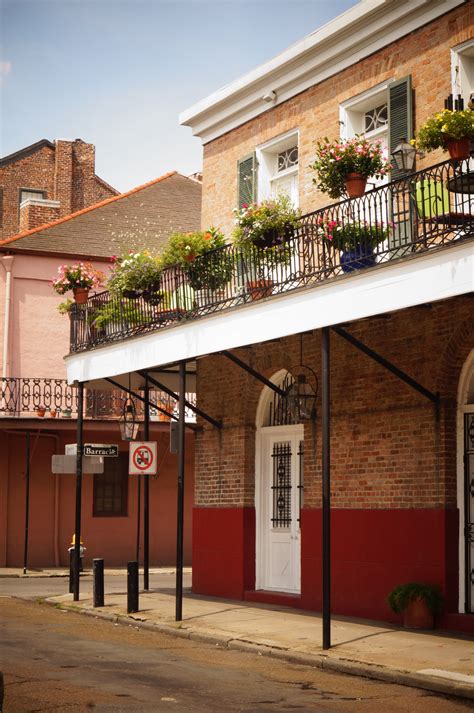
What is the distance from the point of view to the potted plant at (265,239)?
46.8ft

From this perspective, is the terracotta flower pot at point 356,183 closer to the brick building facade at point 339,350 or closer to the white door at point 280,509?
the brick building facade at point 339,350

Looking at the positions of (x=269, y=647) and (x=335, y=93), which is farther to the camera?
(x=335, y=93)

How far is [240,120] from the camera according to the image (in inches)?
727

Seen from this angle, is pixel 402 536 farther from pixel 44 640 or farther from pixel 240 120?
pixel 240 120

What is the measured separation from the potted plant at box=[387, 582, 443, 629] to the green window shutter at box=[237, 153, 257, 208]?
24.6ft

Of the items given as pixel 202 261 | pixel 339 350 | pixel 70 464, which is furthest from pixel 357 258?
pixel 70 464

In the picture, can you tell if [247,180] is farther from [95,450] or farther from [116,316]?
[95,450]

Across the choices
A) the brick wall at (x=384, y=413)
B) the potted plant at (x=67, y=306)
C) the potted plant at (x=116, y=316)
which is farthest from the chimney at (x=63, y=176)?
the brick wall at (x=384, y=413)

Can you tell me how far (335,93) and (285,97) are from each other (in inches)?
53.6

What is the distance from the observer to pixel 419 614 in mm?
13039

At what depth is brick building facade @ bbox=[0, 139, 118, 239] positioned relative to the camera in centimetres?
3791

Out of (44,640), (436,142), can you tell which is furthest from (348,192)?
(44,640)

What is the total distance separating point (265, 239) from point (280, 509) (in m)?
4.62

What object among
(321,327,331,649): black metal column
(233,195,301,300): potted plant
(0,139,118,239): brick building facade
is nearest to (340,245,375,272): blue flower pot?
(321,327,331,649): black metal column
